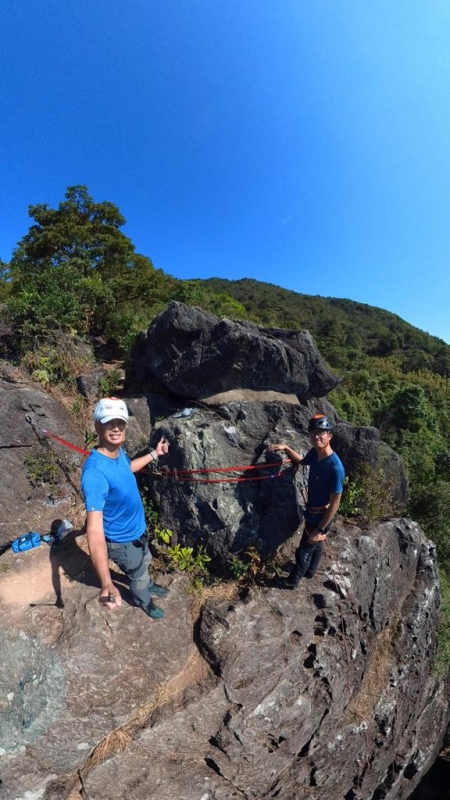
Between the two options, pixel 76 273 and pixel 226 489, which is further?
pixel 76 273

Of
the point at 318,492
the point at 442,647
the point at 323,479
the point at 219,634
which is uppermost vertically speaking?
the point at 323,479

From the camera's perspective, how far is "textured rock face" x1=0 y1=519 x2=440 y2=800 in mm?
3766

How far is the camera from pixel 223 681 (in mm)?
4246

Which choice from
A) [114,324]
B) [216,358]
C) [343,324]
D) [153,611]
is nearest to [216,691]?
[153,611]

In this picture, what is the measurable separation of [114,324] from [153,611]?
7.29 meters

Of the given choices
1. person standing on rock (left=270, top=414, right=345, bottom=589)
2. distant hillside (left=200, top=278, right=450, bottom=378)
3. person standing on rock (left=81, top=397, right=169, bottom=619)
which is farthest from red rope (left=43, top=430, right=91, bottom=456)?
distant hillside (left=200, top=278, right=450, bottom=378)

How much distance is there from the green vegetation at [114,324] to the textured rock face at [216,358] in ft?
5.53

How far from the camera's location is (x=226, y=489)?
17.1 feet

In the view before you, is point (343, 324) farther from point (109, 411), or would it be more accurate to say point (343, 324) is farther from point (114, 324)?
point (109, 411)

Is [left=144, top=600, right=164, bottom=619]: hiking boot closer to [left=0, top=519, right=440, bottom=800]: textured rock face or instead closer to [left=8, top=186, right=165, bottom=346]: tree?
[left=0, top=519, right=440, bottom=800]: textured rock face

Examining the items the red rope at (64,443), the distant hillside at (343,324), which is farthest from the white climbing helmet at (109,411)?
the distant hillside at (343,324)

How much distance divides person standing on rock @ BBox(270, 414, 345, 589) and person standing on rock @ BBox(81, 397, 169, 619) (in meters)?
2.03

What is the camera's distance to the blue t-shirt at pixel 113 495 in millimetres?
2979

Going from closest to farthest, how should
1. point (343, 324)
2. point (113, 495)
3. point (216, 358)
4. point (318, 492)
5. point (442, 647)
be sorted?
point (113, 495), point (318, 492), point (442, 647), point (216, 358), point (343, 324)
